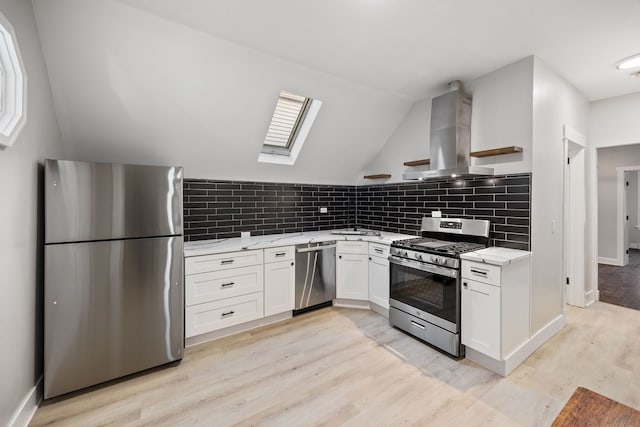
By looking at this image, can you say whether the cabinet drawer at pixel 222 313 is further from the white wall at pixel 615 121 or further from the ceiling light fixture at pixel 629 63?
the white wall at pixel 615 121

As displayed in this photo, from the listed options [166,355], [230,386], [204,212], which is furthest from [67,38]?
[230,386]

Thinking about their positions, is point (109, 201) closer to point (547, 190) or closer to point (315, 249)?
point (315, 249)

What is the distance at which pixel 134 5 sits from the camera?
1876mm

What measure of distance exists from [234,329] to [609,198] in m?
7.21

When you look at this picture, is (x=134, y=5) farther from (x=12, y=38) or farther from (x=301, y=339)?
(x=301, y=339)

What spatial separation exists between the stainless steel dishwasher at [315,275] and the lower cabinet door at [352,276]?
0.25 ft

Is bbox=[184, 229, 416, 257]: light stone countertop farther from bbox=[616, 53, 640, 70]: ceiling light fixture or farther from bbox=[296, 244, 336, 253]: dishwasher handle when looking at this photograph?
bbox=[616, 53, 640, 70]: ceiling light fixture

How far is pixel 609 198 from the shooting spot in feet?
17.8

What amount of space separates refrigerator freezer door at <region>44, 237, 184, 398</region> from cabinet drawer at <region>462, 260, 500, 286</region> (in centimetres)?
240

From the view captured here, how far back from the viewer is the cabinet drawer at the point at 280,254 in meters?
2.98

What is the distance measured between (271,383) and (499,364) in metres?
1.77

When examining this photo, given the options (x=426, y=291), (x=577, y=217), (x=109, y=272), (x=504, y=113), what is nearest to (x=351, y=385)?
(x=426, y=291)

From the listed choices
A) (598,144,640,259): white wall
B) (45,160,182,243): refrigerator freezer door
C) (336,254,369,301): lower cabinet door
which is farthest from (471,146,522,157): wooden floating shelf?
(598,144,640,259): white wall

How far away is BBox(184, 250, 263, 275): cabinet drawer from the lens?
253 cm
